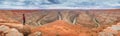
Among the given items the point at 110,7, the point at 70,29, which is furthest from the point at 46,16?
the point at 110,7

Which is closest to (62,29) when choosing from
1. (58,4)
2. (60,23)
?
(60,23)

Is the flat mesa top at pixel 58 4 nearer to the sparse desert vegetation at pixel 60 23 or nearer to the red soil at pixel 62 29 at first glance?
the sparse desert vegetation at pixel 60 23

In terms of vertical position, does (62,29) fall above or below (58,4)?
below

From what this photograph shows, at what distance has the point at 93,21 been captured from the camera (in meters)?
2.90

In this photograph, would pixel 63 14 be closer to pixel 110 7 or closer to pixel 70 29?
pixel 70 29

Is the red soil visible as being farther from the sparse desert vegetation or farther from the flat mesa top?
the flat mesa top

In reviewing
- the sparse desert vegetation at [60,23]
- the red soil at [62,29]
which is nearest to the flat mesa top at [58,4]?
the sparse desert vegetation at [60,23]

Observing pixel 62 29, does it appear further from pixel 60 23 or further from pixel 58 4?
pixel 58 4

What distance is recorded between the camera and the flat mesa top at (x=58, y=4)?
296 cm

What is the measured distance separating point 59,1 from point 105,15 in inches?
22.8

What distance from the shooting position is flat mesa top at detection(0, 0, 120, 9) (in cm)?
296

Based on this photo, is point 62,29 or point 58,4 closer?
point 62,29

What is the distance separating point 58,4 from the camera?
3.03m

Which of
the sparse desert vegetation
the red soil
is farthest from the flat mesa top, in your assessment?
the red soil
